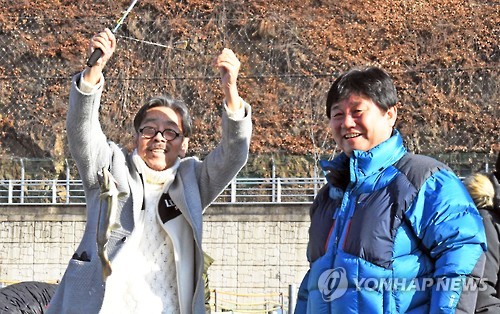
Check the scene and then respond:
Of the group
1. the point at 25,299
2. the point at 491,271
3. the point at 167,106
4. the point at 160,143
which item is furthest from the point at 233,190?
the point at 491,271

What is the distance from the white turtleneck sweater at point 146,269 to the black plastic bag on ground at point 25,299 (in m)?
3.04

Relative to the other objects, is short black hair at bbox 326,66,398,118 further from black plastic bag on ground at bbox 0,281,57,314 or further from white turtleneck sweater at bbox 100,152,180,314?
black plastic bag on ground at bbox 0,281,57,314

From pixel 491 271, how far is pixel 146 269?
1601 mm

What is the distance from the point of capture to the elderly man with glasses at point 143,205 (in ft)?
17.1

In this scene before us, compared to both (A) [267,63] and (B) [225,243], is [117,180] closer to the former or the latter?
(B) [225,243]

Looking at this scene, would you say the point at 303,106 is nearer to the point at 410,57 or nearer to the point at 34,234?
the point at 410,57

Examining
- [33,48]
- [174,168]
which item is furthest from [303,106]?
[174,168]

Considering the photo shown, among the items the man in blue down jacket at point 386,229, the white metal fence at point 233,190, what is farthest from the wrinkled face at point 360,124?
the white metal fence at point 233,190

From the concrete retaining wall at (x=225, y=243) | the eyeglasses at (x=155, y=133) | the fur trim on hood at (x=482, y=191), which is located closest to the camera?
the fur trim on hood at (x=482, y=191)

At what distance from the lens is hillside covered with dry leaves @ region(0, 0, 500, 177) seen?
29.5 meters

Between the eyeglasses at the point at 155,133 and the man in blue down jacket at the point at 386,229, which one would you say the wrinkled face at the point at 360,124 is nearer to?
the man in blue down jacket at the point at 386,229

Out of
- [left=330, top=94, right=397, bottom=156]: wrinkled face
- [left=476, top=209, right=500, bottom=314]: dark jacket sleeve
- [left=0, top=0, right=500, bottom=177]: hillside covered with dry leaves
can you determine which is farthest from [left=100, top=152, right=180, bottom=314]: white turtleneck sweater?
[left=0, top=0, right=500, bottom=177]: hillside covered with dry leaves

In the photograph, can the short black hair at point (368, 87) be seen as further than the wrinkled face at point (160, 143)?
No

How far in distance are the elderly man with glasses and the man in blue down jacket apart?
0.77 meters
